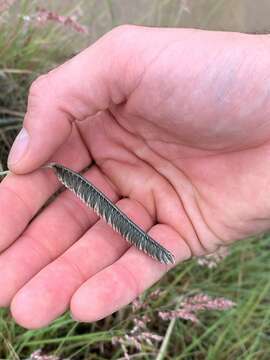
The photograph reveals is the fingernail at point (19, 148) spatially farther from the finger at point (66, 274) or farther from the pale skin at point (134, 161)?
the finger at point (66, 274)

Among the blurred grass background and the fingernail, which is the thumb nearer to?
the fingernail

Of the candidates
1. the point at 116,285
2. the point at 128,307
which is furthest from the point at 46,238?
the point at 128,307

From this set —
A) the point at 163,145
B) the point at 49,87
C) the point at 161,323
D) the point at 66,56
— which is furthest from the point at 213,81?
the point at 66,56

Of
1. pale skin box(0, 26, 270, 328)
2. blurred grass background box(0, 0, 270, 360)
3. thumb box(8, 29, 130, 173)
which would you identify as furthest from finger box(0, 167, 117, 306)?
blurred grass background box(0, 0, 270, 360)

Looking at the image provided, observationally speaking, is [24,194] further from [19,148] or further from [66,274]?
[66,274]

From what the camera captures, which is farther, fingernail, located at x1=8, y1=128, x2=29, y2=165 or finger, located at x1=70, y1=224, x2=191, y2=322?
fingernail, located at x1=8, y1=128, x2=29, y2=165

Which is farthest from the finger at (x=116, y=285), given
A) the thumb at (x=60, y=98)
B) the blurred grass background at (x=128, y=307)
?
the thumb at (x=60, y=98)
